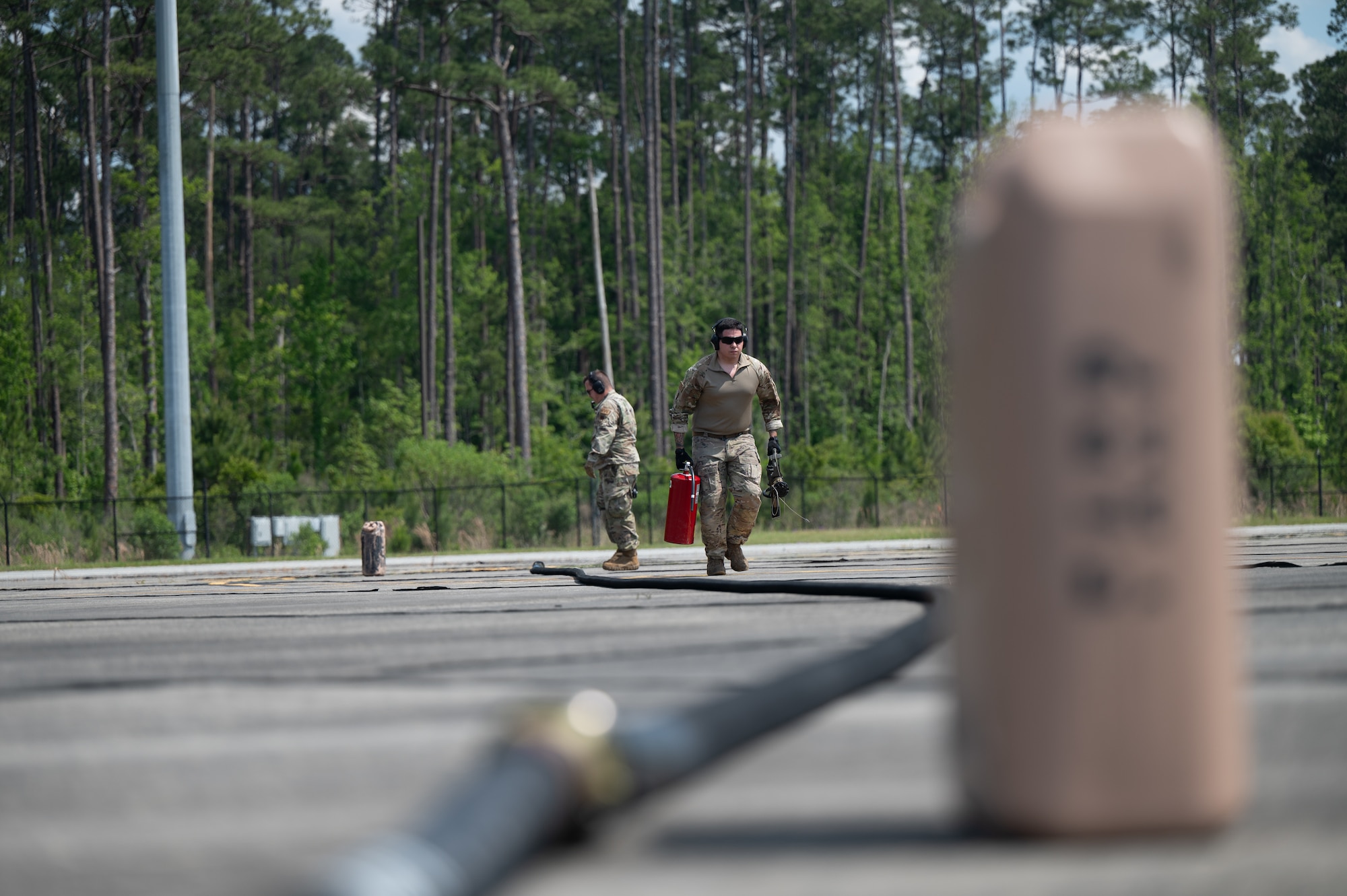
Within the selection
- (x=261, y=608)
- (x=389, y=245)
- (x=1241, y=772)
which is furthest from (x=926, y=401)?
(x=1241, y=772)

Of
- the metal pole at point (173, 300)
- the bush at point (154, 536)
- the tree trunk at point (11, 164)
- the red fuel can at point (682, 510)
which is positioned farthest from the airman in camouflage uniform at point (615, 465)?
the tree trunk at point (11, 164)

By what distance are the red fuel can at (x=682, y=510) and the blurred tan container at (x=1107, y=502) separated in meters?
9.87

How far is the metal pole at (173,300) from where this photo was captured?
74.3 feet

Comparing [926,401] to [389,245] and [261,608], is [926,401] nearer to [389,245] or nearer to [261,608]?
[389,245]

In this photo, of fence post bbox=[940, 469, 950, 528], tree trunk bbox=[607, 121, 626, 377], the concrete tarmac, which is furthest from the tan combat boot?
tree trunk bbox=[607, 121, 626, 377]

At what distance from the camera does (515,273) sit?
1511 inches

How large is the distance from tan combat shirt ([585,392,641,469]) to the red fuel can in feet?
6.68

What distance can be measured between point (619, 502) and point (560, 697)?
425 inches

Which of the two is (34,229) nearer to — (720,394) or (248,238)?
(248,238)

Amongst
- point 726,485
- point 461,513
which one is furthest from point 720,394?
point 461,513

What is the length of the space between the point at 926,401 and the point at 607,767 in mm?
58353

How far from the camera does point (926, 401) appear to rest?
5956cm

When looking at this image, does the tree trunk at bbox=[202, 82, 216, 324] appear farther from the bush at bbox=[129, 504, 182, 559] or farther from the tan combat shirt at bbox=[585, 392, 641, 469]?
the tan combat shirt at bbox=[585, 392, 641, 469]

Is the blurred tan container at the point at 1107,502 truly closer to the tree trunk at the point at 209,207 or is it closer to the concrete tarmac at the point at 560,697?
the concrete tarmac at the point at 560,697
